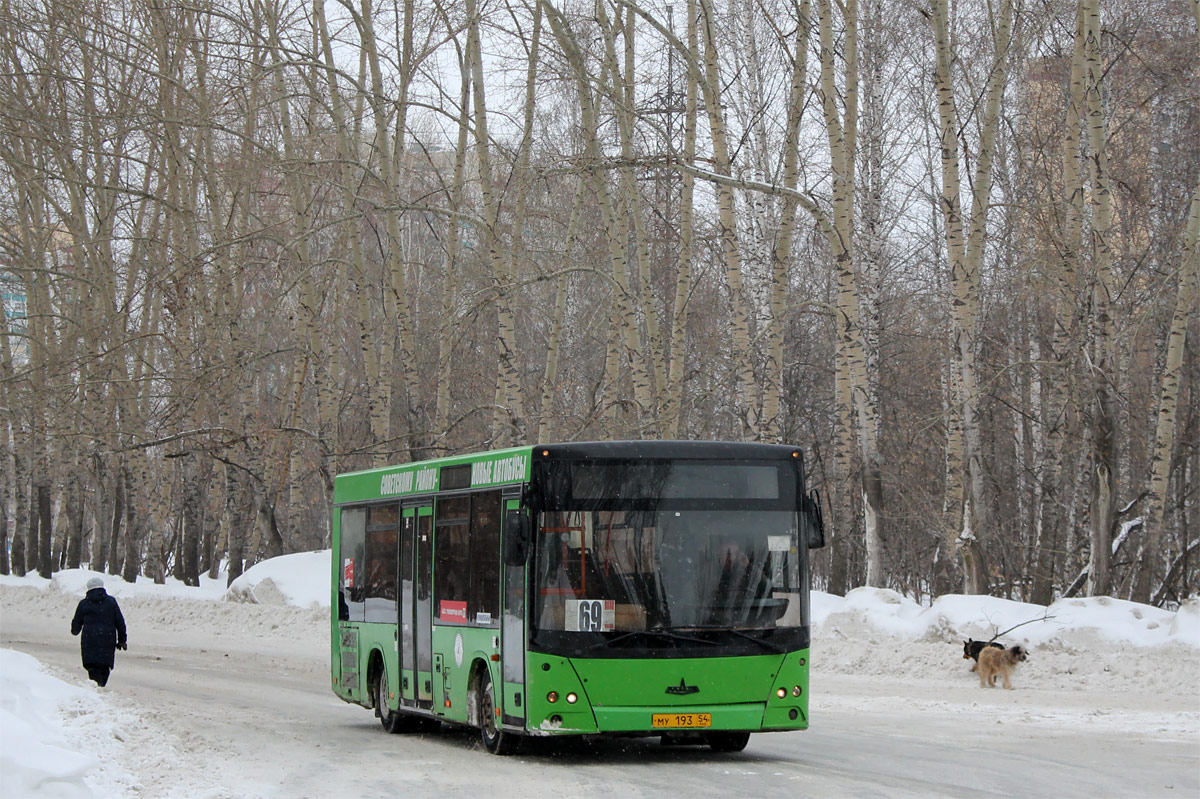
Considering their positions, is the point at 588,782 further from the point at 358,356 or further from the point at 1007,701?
the point at 358,356

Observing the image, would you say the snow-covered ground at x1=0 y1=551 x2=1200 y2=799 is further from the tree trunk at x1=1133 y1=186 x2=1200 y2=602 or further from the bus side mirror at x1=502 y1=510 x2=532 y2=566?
the bus side mirror at x1=502 y1=510 x2=532 y2=566

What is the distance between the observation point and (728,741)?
1280cm

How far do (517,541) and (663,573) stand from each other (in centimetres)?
122

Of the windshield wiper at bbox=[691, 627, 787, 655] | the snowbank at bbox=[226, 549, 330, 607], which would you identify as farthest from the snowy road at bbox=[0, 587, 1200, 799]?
the snowbank at bbox=[226, 549, 330, 607]

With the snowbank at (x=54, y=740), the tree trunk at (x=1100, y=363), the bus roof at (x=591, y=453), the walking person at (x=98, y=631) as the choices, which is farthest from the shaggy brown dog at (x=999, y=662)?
the walking person at (x=98, y=631)

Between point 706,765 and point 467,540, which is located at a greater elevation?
point 467,540

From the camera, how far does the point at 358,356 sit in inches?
2089

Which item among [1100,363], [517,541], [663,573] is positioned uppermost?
[1100,363]

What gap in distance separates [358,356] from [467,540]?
133 ft

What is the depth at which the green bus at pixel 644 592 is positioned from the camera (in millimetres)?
11727

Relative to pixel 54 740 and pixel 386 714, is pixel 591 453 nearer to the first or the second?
pixel 54 740

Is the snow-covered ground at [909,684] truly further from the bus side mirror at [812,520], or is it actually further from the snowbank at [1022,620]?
the bus side mirror at [812,520]

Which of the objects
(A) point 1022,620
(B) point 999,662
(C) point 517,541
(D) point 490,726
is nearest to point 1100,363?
(A) point 1022,620

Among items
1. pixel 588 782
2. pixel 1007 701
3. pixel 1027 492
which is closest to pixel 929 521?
pixel 1027 492
